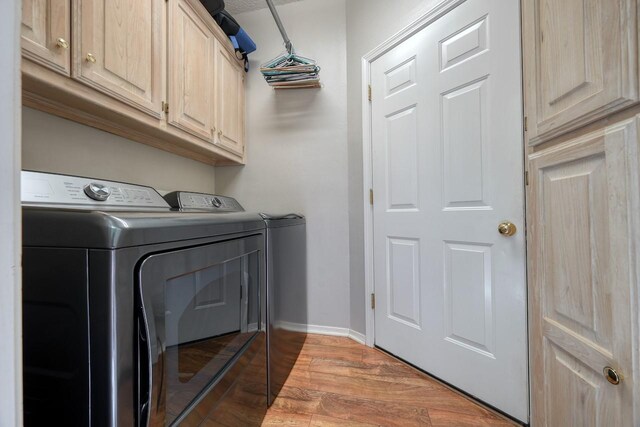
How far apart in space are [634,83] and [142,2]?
1766 millimetres

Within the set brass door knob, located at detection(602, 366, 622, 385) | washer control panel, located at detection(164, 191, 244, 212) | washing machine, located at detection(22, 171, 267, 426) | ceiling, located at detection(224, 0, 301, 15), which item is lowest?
brass door knob, located at detection(602, 366, 622, 385)

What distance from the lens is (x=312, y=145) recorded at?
2.04 m

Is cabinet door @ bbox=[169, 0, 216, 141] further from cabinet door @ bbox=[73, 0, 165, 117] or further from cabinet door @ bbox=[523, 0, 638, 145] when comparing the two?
cabinet door @ bbox=[523, 0, 638, 145]

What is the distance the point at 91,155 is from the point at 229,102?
0.95m

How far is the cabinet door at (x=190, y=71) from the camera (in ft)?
4.44

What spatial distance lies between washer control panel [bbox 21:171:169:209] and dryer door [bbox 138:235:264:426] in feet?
1.84

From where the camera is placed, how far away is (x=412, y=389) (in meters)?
1.32

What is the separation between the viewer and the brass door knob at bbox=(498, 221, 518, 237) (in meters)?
1.11

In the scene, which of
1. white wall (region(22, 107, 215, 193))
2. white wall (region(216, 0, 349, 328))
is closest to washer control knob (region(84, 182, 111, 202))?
white wall (region(22, 107, 215, 193))

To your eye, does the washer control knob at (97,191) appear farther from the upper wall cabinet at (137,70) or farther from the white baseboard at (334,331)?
the white baseboard at (334,331)

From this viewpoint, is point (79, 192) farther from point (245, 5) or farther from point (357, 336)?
point (245, 5)

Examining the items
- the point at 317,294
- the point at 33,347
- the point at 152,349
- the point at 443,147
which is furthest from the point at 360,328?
the point at 33,347
